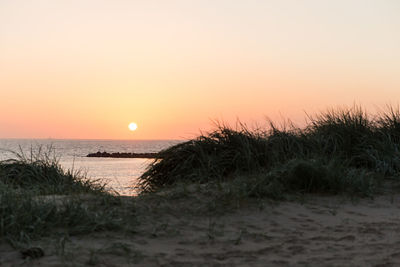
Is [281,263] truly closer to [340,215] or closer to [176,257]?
[176,257]

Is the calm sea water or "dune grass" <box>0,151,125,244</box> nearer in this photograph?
"dune grass" <box>0,151,125,244</box>

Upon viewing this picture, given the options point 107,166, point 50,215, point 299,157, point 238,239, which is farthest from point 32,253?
point 107,166

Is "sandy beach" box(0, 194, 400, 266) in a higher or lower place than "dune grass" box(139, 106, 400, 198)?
lower

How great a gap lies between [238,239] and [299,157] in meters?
A: 3.49

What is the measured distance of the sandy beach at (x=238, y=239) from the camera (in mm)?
3742

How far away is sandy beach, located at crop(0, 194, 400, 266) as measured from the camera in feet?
12.3

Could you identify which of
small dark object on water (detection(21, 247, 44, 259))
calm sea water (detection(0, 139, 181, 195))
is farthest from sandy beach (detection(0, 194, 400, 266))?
calm sea water (detection(0, 139, 181, 195))

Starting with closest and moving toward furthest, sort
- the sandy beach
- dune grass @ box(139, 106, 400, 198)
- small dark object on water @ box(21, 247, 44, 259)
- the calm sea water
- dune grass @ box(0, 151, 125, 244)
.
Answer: small dark object on water @ box(21, 247, 44, 259) < the sandy beach < dune grass @ box(0, 151, 125, 244) < dune grass @ box(139, 106, 400, 198) < the calm sea water

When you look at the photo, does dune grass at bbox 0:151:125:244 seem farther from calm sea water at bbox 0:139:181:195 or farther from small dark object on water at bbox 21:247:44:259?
calm sea water at bbox 0:139:181:195

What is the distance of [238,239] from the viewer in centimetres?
429

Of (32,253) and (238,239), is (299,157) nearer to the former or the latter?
(238,239)

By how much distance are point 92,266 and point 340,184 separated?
4.02m

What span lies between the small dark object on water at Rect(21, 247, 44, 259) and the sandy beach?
4 centimetres

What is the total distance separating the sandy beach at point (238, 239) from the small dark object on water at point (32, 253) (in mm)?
45
